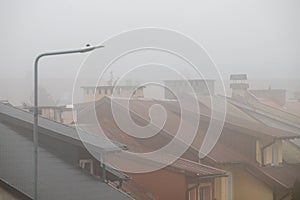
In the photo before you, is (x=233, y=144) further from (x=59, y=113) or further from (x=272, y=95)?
(x=59, y=113)

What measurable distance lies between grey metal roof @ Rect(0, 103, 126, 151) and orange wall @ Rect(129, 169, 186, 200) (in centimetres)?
20

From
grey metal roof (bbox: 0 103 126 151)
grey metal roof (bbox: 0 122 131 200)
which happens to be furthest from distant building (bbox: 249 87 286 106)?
grey metal roof (bbox: 0 122 131 200)

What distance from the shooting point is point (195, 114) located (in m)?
2.49

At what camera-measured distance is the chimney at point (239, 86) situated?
250 cm

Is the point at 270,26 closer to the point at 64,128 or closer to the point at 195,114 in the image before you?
the point at 195,114

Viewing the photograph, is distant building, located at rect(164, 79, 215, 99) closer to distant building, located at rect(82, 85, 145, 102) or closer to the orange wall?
distant building, located at rect(82, 85, 145, 102)

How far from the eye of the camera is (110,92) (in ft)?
8.21

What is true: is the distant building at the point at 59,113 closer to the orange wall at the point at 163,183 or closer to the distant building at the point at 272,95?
the orange wall at the point at 163,183

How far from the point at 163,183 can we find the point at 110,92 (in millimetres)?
548

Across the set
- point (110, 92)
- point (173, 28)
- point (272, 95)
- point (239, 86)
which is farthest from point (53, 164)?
point (272, 95)

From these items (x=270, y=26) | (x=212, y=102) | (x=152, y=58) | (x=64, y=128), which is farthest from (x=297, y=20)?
(x=64, y=128)

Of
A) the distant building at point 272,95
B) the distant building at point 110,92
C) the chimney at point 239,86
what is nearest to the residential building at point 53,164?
the distant building at point 110,92

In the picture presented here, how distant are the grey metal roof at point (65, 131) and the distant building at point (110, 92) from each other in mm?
187

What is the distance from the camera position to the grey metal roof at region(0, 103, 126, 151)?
2.51 m
